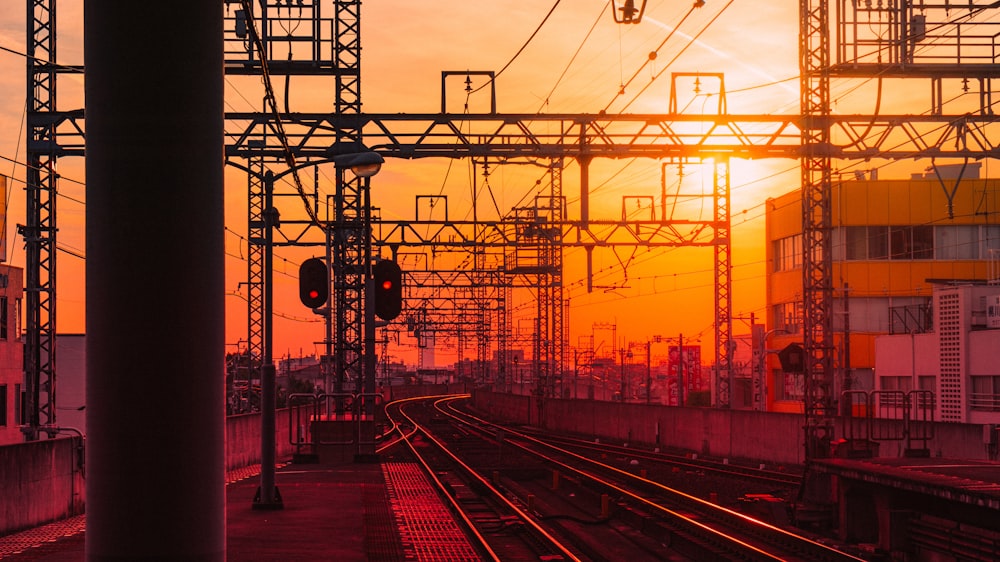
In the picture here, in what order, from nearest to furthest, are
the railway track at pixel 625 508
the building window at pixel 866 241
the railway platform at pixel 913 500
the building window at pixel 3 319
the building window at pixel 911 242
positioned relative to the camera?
the railway platform at pixel 913 500
the railway track at pixel 625 508
the building window at pixel 3 319
the building window at pixel 911 242
the building window at pixel 866 241

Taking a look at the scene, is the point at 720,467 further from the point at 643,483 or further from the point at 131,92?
the point at 131,92

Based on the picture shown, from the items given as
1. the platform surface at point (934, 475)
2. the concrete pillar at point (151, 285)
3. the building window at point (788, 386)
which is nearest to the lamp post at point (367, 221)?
the platform surface at point (934, 475)

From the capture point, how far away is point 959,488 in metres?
13.3

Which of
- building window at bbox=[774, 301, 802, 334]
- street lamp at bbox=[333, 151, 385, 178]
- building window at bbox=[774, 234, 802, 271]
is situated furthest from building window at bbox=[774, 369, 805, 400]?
street lamp at bbox=[333, 151, 385, 178]

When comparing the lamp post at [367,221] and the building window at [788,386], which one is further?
the building window at [788,386]

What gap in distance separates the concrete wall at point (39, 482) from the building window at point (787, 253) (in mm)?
53324

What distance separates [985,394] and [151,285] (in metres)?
47.5

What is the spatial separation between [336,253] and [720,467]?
580 inches

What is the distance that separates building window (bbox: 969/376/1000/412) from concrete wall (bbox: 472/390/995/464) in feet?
42.1

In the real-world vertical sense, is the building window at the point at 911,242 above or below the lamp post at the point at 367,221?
above

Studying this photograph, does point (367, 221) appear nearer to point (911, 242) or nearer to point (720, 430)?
point (720, 430)

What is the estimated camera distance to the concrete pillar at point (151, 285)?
11.6 ft

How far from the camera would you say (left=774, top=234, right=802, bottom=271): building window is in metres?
68.1

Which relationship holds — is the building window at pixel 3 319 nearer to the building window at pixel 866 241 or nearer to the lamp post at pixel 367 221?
the lamp post at pixel 367 221
